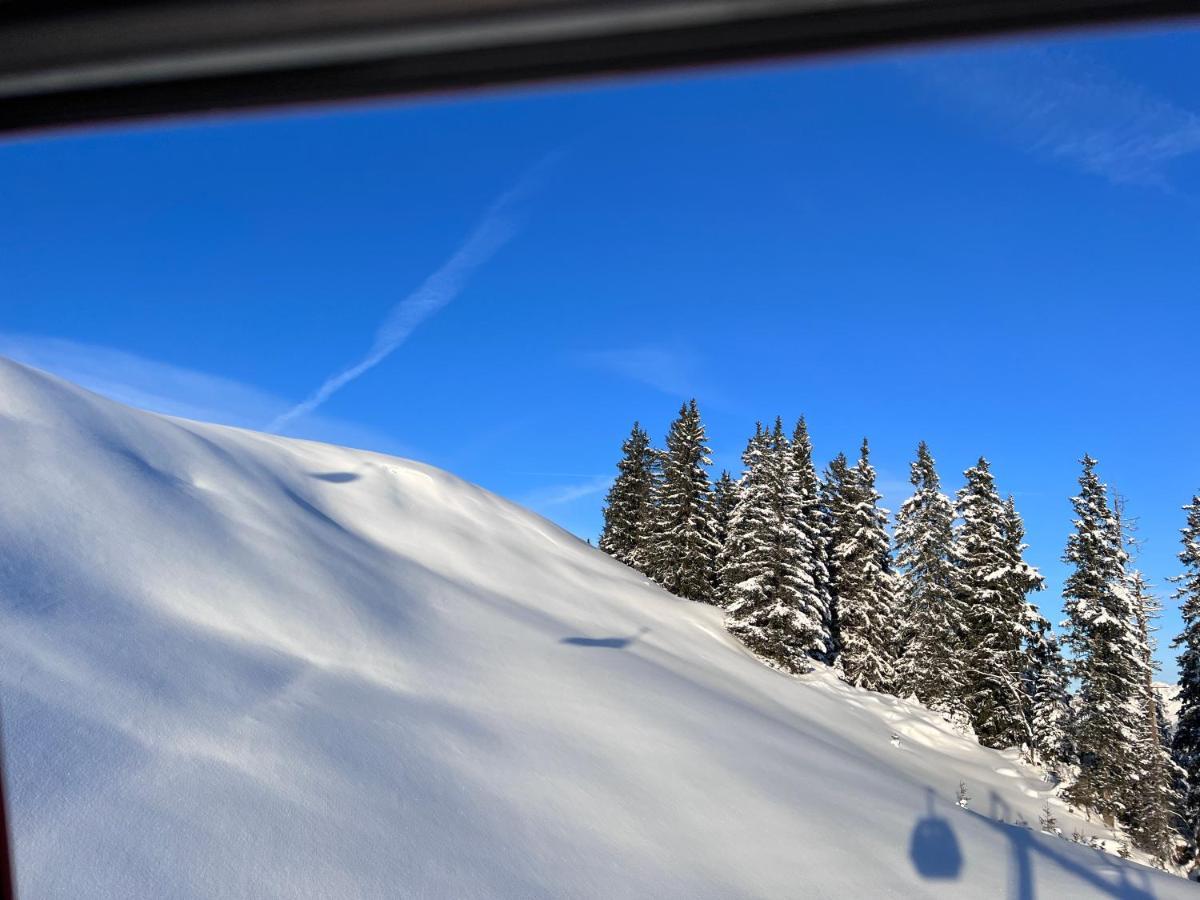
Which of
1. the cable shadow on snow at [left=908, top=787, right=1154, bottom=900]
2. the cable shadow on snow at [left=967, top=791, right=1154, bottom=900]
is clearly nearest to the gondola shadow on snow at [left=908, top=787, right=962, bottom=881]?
the cable shadow on snow at [left=908, top=787, right=1154, bottom=900]

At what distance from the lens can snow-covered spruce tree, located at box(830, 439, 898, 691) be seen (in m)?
37.3

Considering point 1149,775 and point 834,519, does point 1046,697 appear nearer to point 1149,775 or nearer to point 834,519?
point 1149,775

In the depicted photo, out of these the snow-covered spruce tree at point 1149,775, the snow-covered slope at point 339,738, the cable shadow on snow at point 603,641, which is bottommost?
the snow-covered slope at point 339,738

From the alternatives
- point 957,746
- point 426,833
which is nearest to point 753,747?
point 426,833

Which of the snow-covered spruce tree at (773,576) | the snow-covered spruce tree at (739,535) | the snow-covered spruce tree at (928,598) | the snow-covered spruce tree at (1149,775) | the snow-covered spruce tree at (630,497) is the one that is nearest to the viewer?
the snow-covered spruce tree at (1149,775)

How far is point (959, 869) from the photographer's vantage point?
7625 millimetres

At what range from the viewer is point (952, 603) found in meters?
32.8

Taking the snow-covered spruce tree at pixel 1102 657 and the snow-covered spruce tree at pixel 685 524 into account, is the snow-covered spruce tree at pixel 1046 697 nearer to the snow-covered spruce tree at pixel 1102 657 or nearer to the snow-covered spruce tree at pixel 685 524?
the snow-covered spruce tree at pixel 1102 657

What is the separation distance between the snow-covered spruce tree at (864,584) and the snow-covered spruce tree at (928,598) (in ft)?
3.79

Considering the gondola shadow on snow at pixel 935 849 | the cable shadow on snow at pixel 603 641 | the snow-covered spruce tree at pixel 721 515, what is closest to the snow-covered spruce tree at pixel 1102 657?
the snow-covered spruce tree at pixel 721 515

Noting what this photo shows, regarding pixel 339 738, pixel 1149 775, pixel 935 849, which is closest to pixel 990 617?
pixel 1149 775

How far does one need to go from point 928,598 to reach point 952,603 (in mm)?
1746

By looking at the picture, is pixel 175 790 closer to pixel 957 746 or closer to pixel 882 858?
pixel 882 858

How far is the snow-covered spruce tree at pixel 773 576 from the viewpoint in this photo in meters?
26.3
